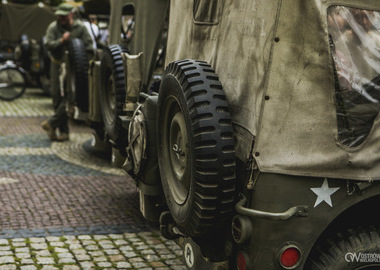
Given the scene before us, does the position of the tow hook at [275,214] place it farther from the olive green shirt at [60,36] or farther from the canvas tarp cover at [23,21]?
the canvas tarp cover at [23,21]

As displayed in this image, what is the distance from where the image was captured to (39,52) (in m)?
16.4

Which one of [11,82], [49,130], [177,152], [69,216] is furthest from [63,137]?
[177,152]

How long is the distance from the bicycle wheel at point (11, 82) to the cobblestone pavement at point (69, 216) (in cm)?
534

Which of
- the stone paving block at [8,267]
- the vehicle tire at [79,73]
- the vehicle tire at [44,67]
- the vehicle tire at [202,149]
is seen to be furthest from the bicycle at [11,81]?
the vehicle tire at [202,149]

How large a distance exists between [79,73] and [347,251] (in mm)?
5978

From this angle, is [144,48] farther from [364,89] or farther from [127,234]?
[364,89]

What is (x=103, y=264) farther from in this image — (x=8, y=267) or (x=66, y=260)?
(x=8, y=267)

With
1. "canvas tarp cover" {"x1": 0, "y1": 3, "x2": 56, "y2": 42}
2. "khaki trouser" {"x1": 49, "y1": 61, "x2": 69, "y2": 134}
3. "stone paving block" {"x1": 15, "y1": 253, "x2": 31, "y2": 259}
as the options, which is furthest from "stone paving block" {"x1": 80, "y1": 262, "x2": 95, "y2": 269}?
"canvas tarp cover" {"x1": 0, "y1": 3, "x2": 56, "y2": 42}

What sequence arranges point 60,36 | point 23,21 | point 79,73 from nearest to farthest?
1. point 79,73
2. point 60,36
3. point 23,21

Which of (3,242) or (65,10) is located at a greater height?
(65,10)

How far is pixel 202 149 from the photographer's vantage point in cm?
320

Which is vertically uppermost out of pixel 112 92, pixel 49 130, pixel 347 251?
pixel 112 92

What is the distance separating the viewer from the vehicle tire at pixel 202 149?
3.20m

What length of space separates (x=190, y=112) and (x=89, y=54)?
258 inches
